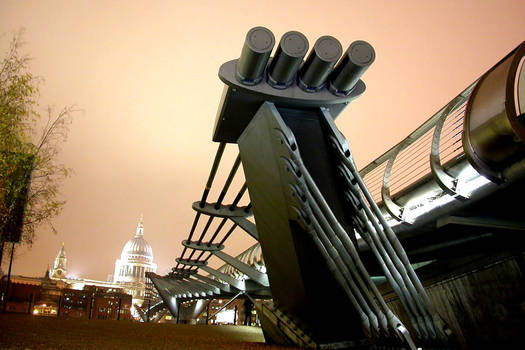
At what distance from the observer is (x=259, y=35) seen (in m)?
4.21

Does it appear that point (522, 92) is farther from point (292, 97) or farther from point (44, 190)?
point (44, 190)

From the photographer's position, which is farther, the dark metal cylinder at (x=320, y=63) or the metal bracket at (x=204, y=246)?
the metal bracket at (x=204, y=246)

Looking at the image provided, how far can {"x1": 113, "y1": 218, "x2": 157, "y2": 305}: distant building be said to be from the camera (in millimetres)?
140500

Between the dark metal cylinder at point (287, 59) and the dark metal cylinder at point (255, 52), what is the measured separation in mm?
133

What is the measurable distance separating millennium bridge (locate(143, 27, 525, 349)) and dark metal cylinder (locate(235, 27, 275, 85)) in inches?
0.5

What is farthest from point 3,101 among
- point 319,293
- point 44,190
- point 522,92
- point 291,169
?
point 522,92

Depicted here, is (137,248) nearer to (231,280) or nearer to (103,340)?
(231,280)

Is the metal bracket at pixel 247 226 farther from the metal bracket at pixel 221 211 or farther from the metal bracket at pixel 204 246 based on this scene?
the metal bracket at pixel 204 246

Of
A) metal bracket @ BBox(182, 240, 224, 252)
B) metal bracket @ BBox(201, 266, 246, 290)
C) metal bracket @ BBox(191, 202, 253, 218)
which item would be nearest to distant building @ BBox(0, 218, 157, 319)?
metal bracket @ BBox(201, 266, 246, 290)

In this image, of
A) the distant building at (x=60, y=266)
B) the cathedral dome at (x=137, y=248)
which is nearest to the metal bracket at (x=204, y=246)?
the cathedral dome at (x=137, y=248)

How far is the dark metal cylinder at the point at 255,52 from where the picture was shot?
418 centimetres

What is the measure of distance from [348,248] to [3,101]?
8.88 meters

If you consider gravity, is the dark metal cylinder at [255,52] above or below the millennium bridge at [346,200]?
above

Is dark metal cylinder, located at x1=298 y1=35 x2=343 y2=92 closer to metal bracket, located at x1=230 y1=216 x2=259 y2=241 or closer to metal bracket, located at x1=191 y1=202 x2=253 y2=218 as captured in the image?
metal bracket, located at x1=230 y1=216 x2=259 y2=241
